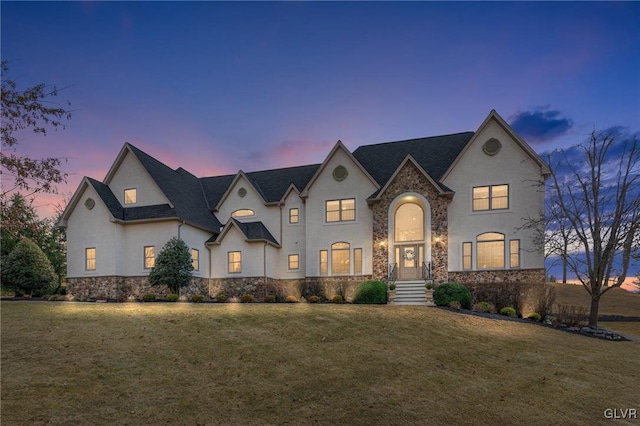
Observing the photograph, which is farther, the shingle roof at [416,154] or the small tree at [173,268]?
the shingle roof at [416,154]

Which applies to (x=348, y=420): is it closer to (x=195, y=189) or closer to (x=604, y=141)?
(x=604, y=141)

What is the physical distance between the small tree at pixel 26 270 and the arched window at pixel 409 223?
75.3 feet

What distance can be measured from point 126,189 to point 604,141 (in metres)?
29.9

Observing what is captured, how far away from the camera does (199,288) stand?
1128 inches

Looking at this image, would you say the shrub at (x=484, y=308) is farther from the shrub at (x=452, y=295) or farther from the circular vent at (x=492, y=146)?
the circular vent at (x=492, y=146)

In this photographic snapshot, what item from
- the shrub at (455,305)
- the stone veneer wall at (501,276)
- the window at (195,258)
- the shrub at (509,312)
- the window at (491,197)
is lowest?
the shrub at (509,312)

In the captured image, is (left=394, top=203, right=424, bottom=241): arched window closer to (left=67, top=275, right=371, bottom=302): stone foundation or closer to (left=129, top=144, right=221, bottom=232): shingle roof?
(left=67, top=275, right=371, bottom=302): stone foundation

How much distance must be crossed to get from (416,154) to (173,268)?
18.5 meters

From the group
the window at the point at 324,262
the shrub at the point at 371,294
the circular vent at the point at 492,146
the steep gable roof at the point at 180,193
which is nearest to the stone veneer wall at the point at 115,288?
the steep gable roof at the point at 180,193

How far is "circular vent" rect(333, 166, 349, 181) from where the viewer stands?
28.7 metres

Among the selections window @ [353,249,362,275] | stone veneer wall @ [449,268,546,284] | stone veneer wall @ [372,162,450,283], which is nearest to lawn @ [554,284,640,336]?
stone veneer wall @ [449,268,546,284]

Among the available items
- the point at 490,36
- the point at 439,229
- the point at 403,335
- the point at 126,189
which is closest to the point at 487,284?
the point at 439,229

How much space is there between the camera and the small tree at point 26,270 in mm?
25284

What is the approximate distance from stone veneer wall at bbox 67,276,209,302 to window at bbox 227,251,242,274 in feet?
10.3
